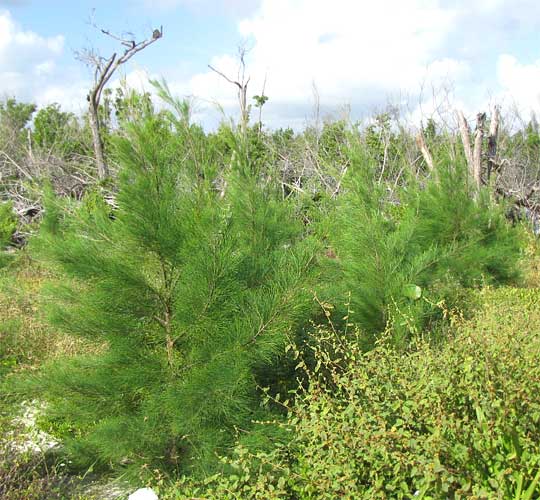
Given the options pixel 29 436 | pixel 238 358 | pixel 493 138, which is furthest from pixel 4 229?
pixel 493 138

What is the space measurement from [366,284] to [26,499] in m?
2.97

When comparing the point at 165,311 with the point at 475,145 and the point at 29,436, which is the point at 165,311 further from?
the point at 475,145

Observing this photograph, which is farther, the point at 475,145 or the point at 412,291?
the point at 475,145

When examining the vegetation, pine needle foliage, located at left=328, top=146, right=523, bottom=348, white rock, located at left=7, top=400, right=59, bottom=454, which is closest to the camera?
the vegetation

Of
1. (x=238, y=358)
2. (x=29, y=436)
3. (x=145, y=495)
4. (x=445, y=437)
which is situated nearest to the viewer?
(x=445, y=437)

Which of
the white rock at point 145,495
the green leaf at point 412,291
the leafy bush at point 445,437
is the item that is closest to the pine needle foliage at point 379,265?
the green leaf at point 412,291

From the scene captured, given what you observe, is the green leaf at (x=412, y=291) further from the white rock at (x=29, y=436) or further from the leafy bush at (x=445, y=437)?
the white rock at (x=29, y=436)

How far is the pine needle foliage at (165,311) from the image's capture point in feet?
12.8

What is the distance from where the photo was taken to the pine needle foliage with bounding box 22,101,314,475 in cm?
391

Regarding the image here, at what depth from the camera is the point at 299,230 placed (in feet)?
16.8

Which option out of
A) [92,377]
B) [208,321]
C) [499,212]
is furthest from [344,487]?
[499,212]

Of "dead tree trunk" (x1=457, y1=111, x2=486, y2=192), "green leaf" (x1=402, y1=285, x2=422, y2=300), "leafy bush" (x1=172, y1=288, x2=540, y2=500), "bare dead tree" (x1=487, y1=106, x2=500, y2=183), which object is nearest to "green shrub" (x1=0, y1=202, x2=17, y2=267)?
"green leaf" (x1=402, y1=285, x2=422, y2=300)

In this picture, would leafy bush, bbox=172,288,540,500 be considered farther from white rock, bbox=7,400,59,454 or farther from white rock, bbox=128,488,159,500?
white rock, bbox=7,400,59,454

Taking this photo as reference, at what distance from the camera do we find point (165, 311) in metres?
4.14
